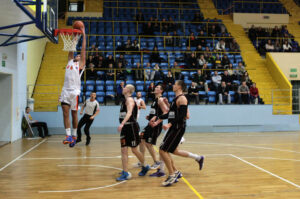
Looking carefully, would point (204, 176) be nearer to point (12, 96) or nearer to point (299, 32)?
point (12, 96)

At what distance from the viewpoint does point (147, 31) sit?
65.6 ft

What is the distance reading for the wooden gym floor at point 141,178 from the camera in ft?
17.5

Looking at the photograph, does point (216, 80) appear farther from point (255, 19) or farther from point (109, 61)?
point (255, 19)

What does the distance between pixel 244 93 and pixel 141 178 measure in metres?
10.3

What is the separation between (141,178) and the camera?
6.45 metres

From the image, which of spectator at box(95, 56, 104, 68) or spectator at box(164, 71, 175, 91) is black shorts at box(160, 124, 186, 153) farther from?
spectator at box(95, 56, 104, 68)

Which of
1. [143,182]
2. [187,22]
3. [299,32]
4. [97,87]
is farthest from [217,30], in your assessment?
[143,182]

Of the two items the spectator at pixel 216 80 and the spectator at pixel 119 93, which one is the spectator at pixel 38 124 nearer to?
the spectator at pixel 119 93

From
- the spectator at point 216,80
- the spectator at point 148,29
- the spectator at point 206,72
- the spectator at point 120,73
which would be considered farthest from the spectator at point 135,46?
the spectator at point 216,80

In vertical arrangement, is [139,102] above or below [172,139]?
above

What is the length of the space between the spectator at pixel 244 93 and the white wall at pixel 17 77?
9.61 metres

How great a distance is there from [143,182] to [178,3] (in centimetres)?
2077

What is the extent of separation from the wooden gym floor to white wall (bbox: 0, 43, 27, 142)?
82.6 inches

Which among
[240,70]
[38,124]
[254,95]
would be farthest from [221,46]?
[38,124]
